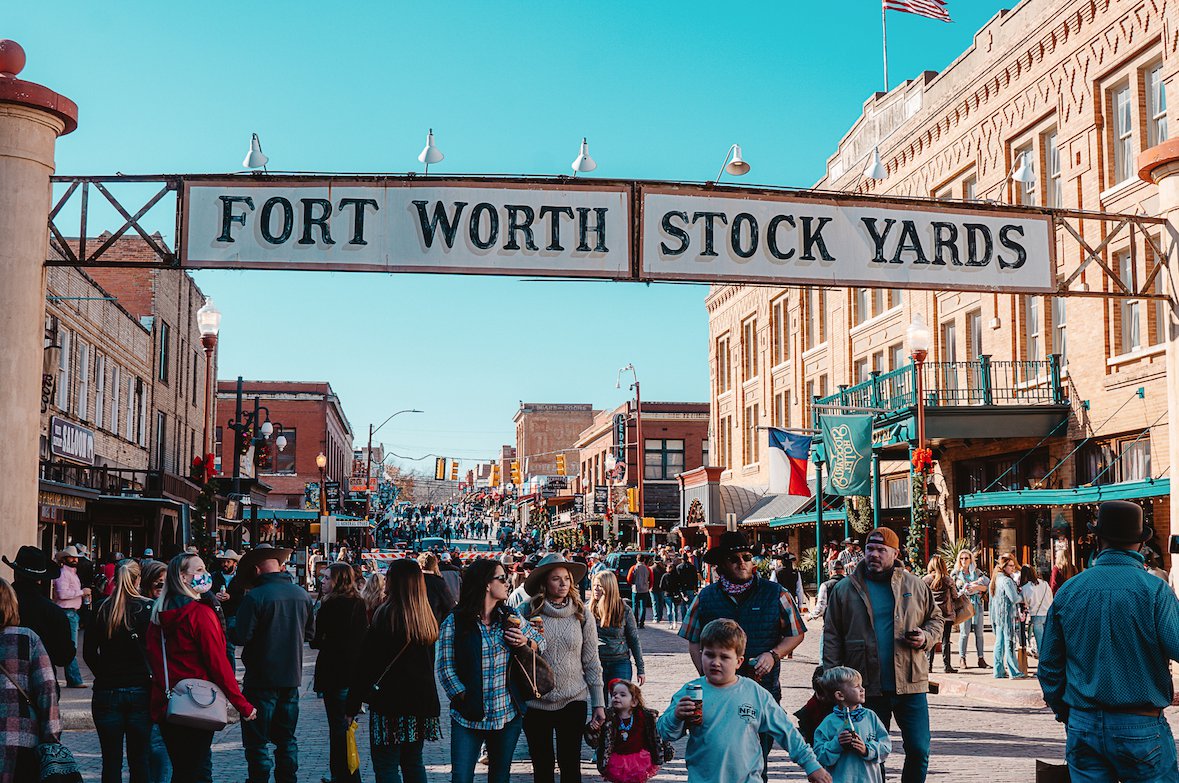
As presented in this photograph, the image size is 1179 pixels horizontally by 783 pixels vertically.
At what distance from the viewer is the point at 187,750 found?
753 cm

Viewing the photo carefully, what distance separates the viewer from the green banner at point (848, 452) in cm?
2809

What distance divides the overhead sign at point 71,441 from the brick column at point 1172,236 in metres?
22.4

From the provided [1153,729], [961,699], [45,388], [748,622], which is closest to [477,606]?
[748,622]

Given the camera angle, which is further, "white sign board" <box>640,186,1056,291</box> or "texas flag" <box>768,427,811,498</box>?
"texas flag" <box>768,427,811,498</box>

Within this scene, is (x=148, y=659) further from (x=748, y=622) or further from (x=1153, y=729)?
(x=1153, y=729)

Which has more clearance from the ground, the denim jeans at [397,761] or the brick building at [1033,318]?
the brick building at [1033,318]

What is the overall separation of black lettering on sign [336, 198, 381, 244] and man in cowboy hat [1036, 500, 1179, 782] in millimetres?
8483

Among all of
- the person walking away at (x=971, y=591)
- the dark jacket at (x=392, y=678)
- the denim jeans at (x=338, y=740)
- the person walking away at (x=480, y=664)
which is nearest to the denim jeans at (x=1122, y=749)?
the person walking away at (x=480, y=664)

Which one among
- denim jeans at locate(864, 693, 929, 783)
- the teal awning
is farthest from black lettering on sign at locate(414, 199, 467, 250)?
the teal awning

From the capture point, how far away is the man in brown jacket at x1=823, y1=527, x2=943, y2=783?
7859mm

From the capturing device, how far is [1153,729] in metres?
6.03

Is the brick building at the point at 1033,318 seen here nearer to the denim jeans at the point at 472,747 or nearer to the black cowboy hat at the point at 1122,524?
the black cowboy hat at the point at 1122,524

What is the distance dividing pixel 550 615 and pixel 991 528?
70.7 ft

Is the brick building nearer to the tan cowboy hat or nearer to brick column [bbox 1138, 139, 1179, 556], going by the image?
brick column [bbox 1138, 139, 1179, 556]
